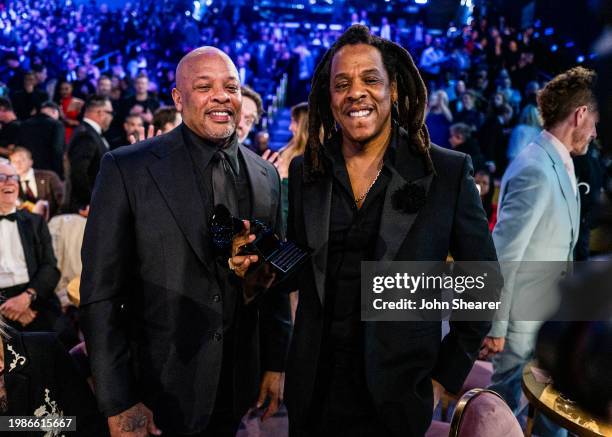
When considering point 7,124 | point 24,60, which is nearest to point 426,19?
point 24,60

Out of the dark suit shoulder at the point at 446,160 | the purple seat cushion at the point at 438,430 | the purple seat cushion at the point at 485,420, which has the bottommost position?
the purple seat cushion at the point at 438,430

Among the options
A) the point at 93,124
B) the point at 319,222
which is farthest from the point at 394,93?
the point at 93,124

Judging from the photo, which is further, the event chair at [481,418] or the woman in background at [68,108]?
the woman in background at [68,108]

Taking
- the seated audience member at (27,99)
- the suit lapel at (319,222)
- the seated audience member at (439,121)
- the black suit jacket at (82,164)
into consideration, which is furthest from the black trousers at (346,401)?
the seated audience member at (27,99)

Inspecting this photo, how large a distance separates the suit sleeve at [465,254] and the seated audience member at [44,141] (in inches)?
225

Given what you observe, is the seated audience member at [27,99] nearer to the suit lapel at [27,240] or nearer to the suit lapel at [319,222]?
the suit lapel at [27,240]

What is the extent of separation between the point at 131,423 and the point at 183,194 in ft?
2.38

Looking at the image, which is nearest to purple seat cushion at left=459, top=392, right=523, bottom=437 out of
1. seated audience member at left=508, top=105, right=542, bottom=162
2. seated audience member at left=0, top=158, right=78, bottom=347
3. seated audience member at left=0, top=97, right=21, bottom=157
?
seated audience member at left=0, top=158, right=78, bottom=347

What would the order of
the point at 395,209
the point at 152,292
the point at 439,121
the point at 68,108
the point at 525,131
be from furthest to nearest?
1. the point at 68,108
2. the point at 525,131
3. the point at 439,121
4. the point at 152,292
5. the point at 395,209

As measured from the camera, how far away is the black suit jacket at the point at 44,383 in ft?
6.08

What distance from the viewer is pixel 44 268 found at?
3.71 m

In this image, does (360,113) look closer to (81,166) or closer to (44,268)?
(44,268)

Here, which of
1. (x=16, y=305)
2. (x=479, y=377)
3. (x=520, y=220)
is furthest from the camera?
(x=16, y=305)

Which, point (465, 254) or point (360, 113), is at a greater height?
point (360, 113)
